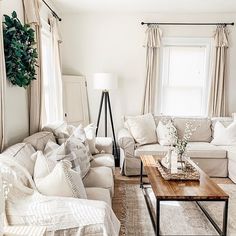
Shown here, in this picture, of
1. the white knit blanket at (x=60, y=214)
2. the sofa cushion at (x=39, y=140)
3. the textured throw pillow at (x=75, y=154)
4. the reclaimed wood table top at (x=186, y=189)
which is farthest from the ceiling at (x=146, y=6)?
the white knit blanket at (x=60, y=214)

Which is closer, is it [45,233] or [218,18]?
[45,233]

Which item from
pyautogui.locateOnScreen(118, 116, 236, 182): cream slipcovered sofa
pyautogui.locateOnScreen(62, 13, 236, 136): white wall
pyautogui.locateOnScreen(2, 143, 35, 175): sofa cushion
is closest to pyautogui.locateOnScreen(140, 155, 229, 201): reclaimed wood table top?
pyautogui.locateOnScreen(2, 143, 35, 175): sofa cushion

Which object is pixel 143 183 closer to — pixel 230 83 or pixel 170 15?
pixel 230 83

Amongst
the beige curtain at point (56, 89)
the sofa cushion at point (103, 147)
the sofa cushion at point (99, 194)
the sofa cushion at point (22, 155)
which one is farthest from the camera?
the beige curtain at point (56, 89)

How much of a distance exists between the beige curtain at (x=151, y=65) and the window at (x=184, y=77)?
6.0 inches

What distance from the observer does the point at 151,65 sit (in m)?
4.76

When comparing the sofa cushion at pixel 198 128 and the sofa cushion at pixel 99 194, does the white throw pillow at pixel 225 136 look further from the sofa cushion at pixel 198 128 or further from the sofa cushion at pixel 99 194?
the sofa cushion at pixel 99 194

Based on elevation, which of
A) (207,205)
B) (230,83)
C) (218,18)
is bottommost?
(207,205)

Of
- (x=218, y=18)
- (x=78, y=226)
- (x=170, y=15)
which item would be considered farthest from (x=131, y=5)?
(x=78, y=226)

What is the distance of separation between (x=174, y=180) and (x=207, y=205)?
2.63 feet

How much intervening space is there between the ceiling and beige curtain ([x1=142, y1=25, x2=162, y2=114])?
0.40 metres

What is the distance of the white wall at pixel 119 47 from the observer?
477 centimetres

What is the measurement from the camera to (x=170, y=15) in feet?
15.6

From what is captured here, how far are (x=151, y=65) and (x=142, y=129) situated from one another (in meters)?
1.30
